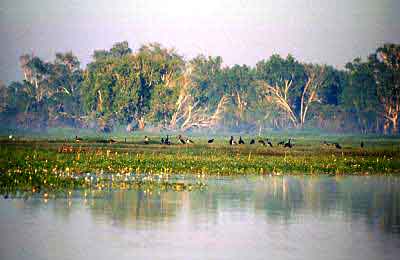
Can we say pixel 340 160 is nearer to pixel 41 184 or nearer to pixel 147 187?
pixel 147 187

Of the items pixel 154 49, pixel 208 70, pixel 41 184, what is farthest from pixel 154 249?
pixel 208 70

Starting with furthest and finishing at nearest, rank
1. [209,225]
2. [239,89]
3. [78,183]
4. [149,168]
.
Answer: [239,89] → [149,168] → [78,183] → [209,225]

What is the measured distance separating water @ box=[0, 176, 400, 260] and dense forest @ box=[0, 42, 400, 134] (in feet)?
200

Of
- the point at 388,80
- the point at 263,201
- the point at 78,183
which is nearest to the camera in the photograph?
the point at 263,201

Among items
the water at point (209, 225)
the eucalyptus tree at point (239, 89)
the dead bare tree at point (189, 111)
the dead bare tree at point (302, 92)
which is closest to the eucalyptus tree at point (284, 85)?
the dead bare tree at point (302, 92)

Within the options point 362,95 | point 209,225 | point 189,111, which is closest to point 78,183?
point 209,225

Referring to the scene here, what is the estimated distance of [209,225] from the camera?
2166 cm

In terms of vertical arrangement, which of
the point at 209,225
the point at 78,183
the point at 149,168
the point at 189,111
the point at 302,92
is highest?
the point at 302,92

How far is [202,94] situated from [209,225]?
77.7 meters

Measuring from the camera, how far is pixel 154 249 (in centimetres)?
1828

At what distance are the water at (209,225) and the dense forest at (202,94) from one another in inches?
2399

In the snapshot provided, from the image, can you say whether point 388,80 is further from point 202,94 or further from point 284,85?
point 202,94

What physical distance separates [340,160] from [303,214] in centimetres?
1756

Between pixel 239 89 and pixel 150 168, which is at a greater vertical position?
pixel 239 89
